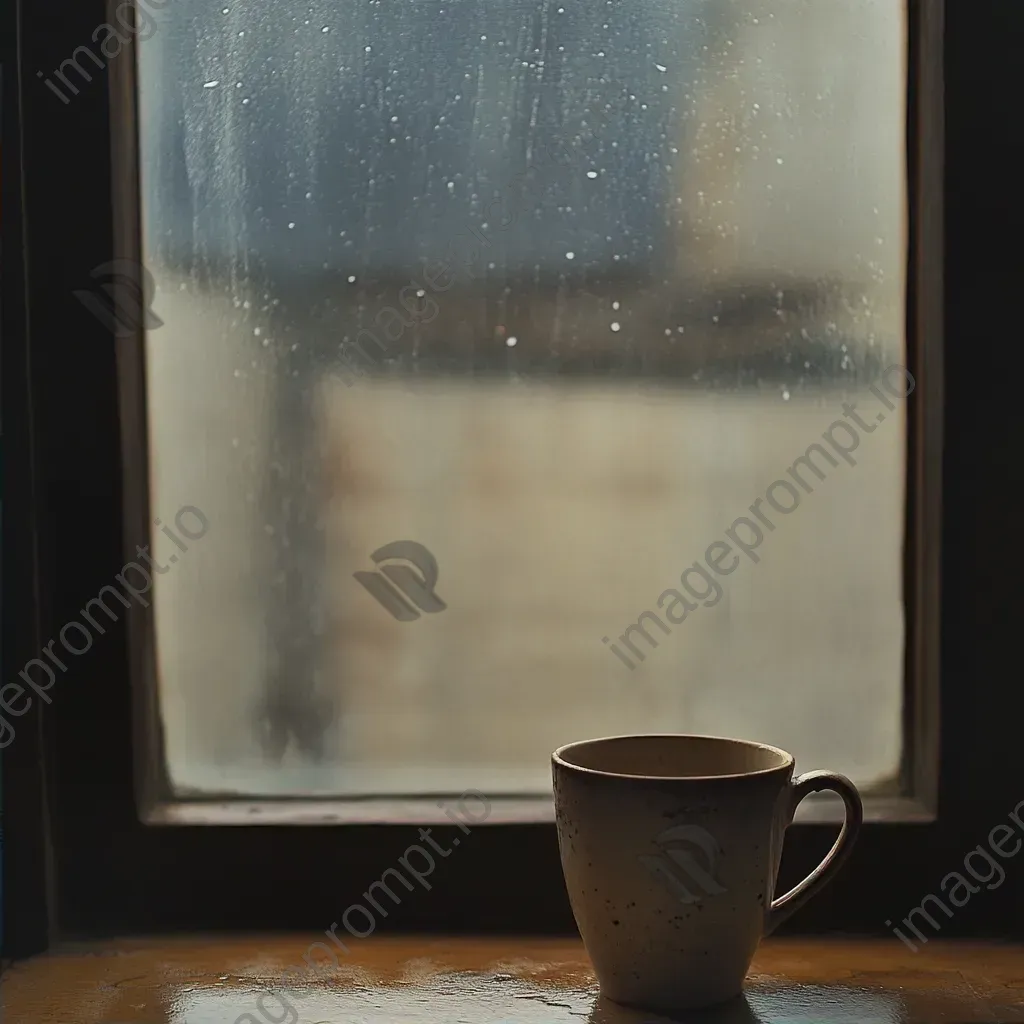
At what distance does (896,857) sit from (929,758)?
2.6 inches

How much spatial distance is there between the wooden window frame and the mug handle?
2.9 inches

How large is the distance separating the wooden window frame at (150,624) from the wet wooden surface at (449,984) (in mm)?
19

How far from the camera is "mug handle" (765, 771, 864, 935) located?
647mm

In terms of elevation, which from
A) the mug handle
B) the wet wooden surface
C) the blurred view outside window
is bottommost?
the wet wooden surface

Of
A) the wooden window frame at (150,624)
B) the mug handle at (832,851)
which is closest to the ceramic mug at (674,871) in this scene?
the mug handle at (832,851)

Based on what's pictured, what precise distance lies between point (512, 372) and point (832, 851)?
0.35 m

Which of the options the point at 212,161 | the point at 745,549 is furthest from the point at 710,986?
the point at 212,161

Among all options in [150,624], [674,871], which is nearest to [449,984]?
[674,871]

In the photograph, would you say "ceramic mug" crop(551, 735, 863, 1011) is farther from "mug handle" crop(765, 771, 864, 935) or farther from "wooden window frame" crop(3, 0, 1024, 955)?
"wooden window frame" crop(3, 0, 1024, 955)

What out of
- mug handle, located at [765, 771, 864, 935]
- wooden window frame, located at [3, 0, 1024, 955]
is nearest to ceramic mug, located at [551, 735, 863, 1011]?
mug handle, located at [765, 771, 864, 935]

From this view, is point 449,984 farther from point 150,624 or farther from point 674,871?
point 150,624

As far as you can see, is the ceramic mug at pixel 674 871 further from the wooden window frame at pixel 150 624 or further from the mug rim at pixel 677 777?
the wooden window frame at pixel 150 624

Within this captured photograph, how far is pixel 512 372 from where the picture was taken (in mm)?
759

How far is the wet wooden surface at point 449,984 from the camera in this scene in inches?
25.3
